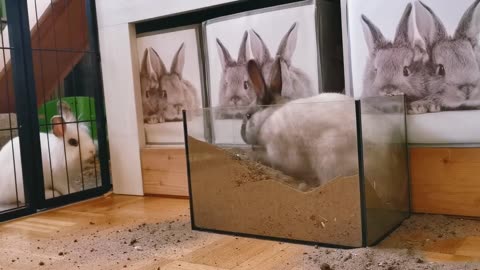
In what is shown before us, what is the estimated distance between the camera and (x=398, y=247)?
2.98 feet

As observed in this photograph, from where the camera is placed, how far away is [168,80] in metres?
1.54

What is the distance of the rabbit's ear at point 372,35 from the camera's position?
1.13 meters

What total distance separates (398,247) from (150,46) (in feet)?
3.33

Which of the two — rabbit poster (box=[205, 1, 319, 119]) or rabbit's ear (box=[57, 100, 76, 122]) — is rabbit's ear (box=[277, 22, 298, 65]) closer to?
rabbit poster (box=[205, 1, 319, 119])

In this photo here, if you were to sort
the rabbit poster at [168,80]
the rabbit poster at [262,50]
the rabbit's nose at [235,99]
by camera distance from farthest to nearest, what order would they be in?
1. the rabbit poster at [168,80]
2. the rabbit's nose at [235,99]
3. the rabbit poster at [262,50]

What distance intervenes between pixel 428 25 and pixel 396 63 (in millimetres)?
105

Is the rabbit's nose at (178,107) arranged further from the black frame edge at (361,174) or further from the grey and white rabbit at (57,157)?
the black frame edge at (361,174)

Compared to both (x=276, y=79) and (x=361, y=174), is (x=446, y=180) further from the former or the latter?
(x=276, y=79)

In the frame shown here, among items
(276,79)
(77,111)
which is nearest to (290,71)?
(276,79)

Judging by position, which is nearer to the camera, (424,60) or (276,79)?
(424,60)

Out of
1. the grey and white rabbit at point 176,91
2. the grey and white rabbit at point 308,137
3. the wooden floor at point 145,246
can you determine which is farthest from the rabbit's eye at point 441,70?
the grey and white rabbit at point 176,91

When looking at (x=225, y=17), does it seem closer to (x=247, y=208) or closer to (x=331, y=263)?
(x=247, y=208)

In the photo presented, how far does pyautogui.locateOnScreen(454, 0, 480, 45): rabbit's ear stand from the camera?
1.01 metres

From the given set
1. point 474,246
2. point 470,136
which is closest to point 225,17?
point 470,136
